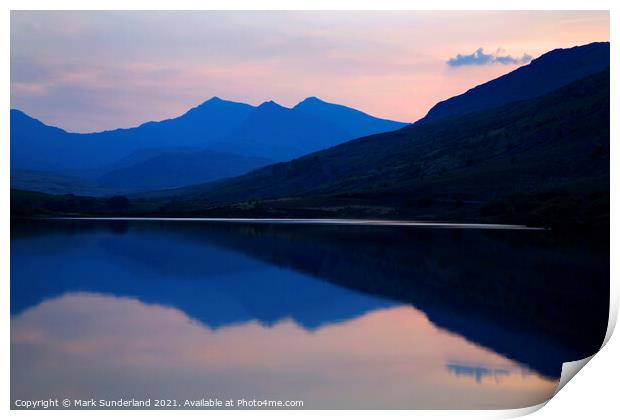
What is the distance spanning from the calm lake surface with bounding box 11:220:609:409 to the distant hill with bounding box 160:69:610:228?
39949 millimetres

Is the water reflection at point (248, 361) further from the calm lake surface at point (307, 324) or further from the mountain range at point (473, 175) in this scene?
the mountain range at point (473, 175)

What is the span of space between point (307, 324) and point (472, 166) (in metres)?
119

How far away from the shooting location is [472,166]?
138875mm

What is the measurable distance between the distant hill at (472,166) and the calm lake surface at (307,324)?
3995 cm

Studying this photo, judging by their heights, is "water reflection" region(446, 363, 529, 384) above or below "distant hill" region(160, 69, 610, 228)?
below

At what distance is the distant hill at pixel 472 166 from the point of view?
107688 mm

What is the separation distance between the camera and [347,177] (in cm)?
17100

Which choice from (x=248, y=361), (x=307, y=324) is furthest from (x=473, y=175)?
(x=248, y=361)

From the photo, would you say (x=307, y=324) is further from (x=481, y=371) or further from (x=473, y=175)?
(x=473, y=175)

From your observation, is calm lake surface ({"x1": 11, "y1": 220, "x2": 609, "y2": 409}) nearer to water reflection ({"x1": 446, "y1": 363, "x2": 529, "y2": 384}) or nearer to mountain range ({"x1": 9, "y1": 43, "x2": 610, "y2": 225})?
water reflection ({"x1": 446, "y1": 363, "x2": 529, "y2": 384})

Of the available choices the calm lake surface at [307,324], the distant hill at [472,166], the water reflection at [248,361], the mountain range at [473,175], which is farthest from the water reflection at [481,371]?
the distant hill at [472,166]

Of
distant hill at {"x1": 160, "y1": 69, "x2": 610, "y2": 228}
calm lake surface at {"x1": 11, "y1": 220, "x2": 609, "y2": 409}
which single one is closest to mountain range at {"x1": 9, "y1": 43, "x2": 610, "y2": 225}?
distant hill at {"x1": 160, "y1": 69, "x2": 610, "y2": 228}

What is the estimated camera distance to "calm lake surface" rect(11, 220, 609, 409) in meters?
17.0

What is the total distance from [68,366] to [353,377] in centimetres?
626
